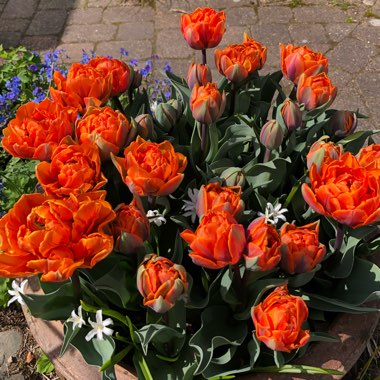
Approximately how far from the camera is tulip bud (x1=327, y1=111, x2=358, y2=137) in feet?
4.05

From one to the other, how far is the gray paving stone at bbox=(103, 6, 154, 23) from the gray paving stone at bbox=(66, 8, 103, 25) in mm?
48

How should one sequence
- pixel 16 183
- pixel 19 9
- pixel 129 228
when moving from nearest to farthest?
pixel 129 228 → pixel 16 183 → pixel 19 9

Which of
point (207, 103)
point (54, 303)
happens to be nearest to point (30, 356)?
point (54, 303)

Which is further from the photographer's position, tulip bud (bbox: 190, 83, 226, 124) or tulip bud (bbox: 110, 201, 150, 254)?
tulip bud (bbox: 190, 83, 226, 124)

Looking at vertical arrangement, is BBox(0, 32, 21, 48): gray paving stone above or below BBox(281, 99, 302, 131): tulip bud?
below

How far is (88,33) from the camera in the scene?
3.46 m

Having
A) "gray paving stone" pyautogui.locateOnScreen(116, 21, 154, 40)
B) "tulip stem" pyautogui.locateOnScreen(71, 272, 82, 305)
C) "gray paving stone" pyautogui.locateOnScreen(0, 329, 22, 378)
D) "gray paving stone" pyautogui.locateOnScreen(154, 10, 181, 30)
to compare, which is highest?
"tulip stem" pyautogui.locateOnScreen(71, 272, 82, 305)

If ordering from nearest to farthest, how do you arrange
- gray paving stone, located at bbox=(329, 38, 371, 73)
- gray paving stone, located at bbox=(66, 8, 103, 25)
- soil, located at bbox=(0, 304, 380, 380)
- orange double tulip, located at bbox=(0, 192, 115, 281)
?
orange double tulip, located at bbox=(0, 192, 115, 281), soil, located at bbox=(0, 304, 380, 380), gray paving stone, located at bbox=(329, 38, 371, 73), gray paving stone, located at bbox=(66, 8, 103, 25)

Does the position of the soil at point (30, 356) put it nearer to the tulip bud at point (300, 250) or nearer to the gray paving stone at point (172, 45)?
the tulip bud at point (300, 250)

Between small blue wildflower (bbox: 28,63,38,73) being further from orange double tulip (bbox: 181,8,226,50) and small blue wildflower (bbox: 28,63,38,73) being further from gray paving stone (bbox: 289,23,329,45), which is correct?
gray paving stone (bbox: 289,23,329,45)

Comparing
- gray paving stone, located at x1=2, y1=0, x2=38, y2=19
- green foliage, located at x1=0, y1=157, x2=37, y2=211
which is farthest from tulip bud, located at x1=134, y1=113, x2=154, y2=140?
gray paving stone, located at x1=2, y1=0, x2=38, y2=19

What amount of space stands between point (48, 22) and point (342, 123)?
2879mm

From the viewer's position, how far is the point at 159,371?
103 centimetres

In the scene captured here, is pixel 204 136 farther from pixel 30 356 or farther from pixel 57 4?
pixel 57 4
